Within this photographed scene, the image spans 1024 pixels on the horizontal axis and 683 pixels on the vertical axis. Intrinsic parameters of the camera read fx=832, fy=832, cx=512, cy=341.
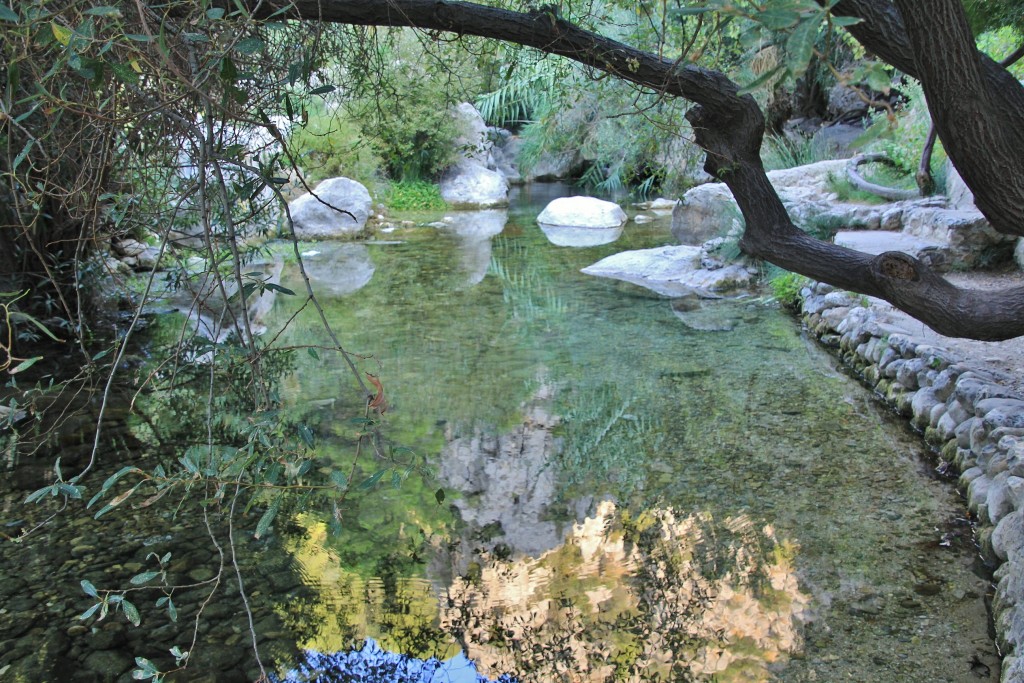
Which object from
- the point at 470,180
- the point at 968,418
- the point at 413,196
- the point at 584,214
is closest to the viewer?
the point at 968,418

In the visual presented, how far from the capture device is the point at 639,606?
9.71 feet

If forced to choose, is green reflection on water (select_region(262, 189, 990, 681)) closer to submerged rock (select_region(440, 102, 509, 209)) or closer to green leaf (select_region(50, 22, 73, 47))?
green leaf (select_region(50, 22, 73, 47))

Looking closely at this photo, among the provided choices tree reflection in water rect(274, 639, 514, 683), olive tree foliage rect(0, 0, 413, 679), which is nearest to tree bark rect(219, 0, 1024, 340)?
olive tree foliage rect(0, 0, 413, 679)

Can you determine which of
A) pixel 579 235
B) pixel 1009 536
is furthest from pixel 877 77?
pixel 579 235

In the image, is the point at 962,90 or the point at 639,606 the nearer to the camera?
the point at 962,90

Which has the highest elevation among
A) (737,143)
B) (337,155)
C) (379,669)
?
(737,143)

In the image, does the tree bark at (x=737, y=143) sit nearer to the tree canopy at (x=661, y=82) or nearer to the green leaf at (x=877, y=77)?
the tree canopy at (x=661, y=82)

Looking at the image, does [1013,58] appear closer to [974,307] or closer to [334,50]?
[974,307]

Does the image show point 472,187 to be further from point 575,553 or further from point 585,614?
point 585,614

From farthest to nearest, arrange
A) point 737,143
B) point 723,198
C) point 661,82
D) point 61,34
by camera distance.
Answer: point 723,198, point 737,143, point 661,82, point 61,34

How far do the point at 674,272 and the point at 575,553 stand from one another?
5.68m

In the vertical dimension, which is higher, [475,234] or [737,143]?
[737,143]

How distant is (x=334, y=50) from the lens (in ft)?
12.9

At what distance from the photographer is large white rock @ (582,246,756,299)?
26.5 ft
